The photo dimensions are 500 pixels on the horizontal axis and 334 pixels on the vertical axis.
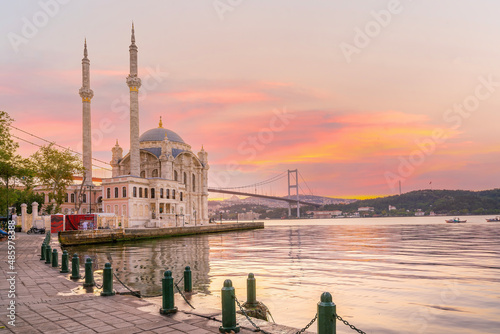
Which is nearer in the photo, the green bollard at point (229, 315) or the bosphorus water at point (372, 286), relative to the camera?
the green bollard at point (229, 315)

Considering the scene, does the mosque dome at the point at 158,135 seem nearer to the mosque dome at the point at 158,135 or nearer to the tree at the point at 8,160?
the mosque dome at the point at 158,135

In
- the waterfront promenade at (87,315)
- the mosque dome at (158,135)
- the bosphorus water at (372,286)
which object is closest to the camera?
the waterfront promenade at (87,315)

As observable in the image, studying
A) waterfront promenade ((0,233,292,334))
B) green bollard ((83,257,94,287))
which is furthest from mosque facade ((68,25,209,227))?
waterfront promenade ((0,233,292,334))

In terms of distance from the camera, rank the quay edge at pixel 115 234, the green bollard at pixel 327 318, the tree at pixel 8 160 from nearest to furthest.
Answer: the green bollard at pixel 327 318 → the tree at pixel 8 160 → the quay edge at pixel 115 234

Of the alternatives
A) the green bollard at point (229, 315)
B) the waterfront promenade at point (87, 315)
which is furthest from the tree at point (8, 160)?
the green bollard at point (229, 315)

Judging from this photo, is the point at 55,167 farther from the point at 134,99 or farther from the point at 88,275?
the point at 88,275

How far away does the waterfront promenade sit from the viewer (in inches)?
299

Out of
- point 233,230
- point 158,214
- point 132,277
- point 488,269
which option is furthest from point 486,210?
point 132,277

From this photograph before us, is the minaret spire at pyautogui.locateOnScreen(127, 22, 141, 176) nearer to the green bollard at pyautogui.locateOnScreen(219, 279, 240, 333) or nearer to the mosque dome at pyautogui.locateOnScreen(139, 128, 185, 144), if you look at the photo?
the mosque dome at pyautogui.locateOnScreen(139, 128, 185, 144)

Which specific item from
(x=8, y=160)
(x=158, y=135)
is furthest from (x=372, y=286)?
(x=158, y=135)

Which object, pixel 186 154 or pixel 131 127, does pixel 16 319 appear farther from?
pixel 186 154

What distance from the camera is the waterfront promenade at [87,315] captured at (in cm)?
759

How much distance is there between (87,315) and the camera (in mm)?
8633

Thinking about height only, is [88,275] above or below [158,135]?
below
